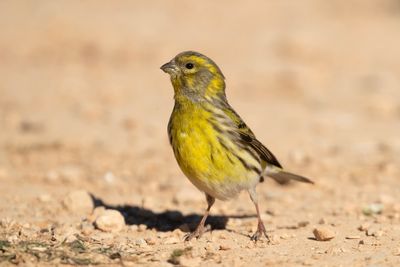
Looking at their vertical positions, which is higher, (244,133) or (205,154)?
(244,133)

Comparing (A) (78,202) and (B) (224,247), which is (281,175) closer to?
(B) (224,247)

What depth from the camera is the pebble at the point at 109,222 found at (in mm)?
7328

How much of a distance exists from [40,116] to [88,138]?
166 cm

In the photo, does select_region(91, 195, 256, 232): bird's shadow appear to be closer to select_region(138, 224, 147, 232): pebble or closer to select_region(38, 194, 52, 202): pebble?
select_region(138, 224, 147, 232): pebble

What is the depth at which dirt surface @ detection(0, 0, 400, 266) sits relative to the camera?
22.4 ft

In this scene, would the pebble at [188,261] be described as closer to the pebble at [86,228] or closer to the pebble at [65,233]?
the pebble at [65,233]

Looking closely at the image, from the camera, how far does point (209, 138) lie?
7.14 meters

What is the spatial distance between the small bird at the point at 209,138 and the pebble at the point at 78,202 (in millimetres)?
1349

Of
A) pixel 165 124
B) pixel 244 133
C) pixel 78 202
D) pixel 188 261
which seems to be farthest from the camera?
pixel 165 124

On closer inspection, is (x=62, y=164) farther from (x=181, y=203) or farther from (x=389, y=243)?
(x=389, y=243)

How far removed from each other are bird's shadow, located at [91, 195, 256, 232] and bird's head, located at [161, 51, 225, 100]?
1.37 m

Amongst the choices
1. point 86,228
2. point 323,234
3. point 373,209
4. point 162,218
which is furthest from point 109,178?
point 323,234

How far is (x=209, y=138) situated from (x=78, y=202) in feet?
6.11

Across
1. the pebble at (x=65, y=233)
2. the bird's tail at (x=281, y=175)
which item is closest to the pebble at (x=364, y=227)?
the bird's tail at (x=281, y=175)
